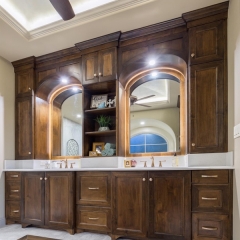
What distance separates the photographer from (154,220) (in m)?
2.24

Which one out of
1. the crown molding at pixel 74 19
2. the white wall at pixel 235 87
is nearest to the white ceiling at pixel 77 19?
the crown molding at pixel 74 19

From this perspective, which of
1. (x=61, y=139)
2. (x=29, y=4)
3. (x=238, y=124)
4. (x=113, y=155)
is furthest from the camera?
(x=61, y=139)

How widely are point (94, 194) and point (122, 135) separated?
923 mm

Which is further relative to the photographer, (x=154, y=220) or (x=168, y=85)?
(x=168, y=85)

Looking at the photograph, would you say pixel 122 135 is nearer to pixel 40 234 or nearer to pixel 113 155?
pixel 113 155

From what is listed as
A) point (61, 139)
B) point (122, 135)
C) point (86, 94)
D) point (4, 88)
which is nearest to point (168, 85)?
point (122, 135)

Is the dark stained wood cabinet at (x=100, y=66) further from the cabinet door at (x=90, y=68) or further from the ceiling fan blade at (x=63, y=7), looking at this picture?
the ceiling fan blade at (x=63, y=7)

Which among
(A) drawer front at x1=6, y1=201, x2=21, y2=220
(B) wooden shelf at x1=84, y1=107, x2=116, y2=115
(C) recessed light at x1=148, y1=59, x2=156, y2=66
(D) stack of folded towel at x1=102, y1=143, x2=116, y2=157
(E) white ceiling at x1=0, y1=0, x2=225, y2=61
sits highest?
(E) white ceiling at x1=0, y1=0, x2=225, y2=61

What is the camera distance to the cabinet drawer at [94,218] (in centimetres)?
247

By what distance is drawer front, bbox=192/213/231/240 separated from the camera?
198 centimetres

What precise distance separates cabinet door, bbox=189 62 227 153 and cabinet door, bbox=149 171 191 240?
17.0 inches

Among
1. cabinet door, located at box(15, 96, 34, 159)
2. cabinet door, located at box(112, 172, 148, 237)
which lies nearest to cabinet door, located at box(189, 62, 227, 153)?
cabinet door, located at box(112, 172, 148, 237)

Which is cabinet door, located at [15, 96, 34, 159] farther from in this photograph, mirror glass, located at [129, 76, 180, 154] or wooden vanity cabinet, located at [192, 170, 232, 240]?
wooden vanity cabinet, located at [192, 170, 232, 240]

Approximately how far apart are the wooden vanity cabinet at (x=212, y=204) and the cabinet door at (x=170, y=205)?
0.24ft
